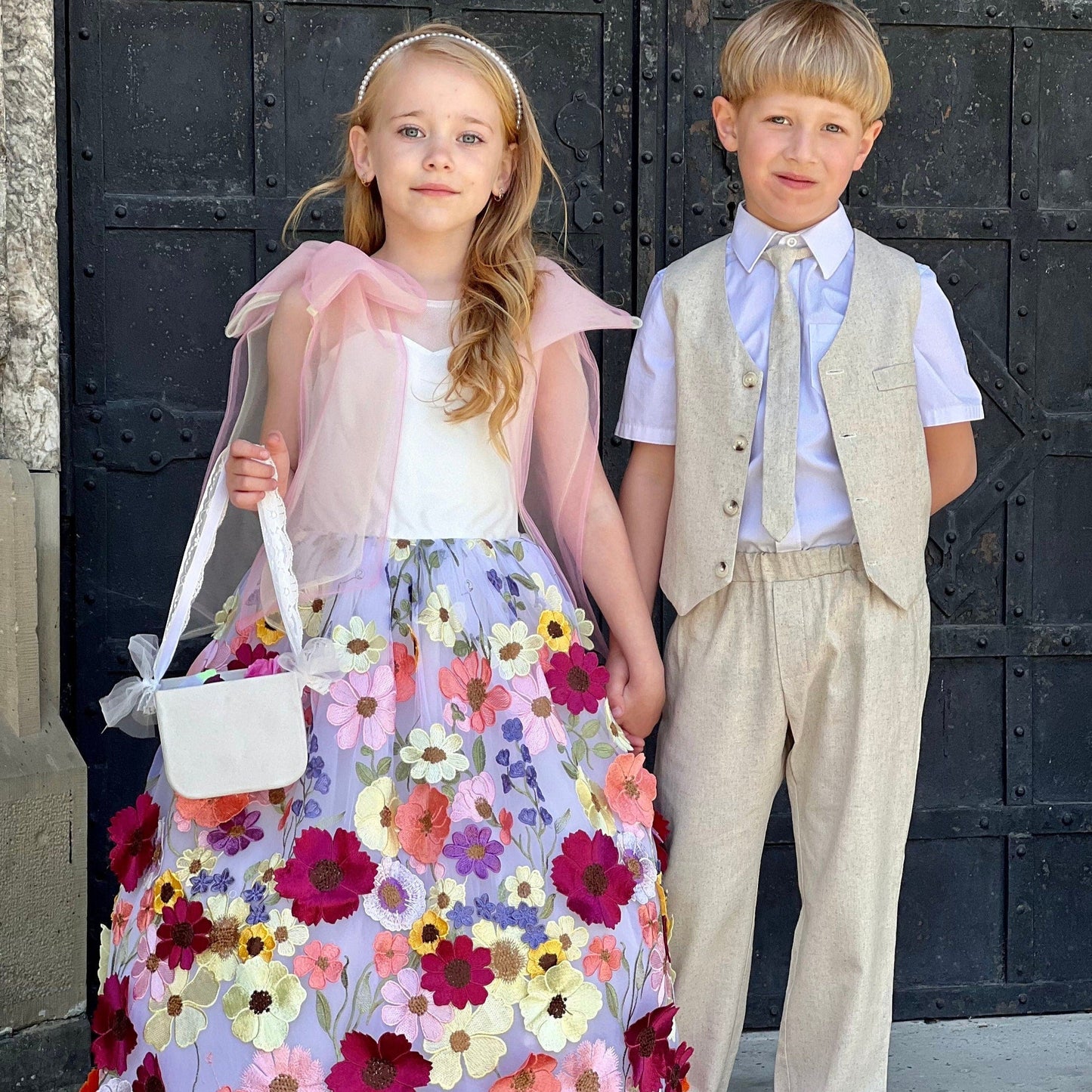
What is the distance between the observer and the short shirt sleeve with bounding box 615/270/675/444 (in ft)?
7.14

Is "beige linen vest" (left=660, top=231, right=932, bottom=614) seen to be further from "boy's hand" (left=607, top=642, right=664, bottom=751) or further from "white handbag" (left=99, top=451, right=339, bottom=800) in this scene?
"white handbag" (left=99, top=451, right=339, bottom=800)

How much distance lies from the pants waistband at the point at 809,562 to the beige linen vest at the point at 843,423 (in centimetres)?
4

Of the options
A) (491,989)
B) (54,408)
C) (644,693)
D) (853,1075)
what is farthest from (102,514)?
(853,1075)

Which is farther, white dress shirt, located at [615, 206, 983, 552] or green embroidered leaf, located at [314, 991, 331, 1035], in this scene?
white dress shirt, located at [615, 206, 983, 552]

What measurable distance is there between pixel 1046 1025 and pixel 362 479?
1929 mm

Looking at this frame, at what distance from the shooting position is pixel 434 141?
198 cm

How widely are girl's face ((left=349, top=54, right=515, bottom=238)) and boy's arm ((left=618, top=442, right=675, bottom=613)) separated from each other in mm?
487

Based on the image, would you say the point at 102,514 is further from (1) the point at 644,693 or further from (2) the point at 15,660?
(1) the point at 644,693

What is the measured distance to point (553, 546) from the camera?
7.03ft

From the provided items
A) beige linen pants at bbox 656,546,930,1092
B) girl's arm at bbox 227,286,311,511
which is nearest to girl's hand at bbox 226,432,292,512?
girl's arm at bbox 227,286,311,511

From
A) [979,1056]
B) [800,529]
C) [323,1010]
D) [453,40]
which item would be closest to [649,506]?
[800,529]

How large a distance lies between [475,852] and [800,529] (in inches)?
27.9

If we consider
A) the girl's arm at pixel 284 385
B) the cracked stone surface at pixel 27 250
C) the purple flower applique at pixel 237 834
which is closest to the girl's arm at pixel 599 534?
the girl's arm at pixel 284 385

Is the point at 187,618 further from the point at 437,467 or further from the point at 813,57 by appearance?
the point at 813,57
